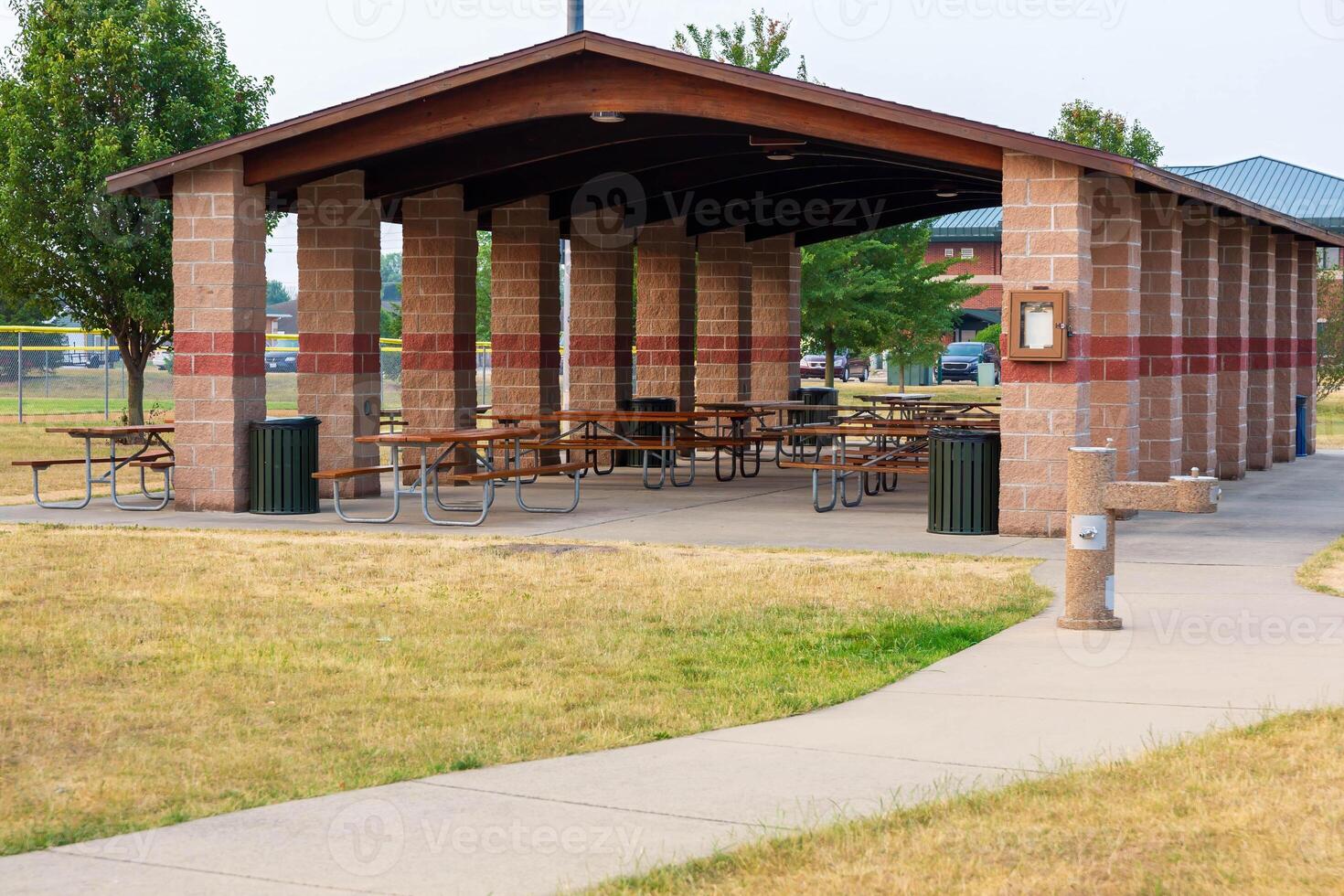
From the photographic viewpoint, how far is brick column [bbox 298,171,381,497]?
16891 mm

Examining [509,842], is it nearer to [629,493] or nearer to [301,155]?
[301,155]

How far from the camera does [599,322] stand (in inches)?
906

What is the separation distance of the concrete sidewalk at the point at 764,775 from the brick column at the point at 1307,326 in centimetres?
1832

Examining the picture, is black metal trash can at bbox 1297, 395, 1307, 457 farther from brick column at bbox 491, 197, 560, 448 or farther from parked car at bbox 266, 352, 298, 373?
parked car at bbox 266, 352, 298, 373

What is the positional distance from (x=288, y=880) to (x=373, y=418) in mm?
12830

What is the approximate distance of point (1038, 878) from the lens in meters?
4.80

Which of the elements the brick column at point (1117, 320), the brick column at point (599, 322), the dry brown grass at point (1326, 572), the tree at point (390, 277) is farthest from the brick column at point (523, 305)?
the tree at point (390, 277)

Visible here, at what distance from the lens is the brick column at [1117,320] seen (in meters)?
15.2

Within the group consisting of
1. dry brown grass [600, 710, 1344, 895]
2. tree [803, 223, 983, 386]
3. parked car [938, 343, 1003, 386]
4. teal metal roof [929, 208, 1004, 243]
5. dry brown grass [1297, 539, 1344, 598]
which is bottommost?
dry brown grass [600, 710, 1344, 895]

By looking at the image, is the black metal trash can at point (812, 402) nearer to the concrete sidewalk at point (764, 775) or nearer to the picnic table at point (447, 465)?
the picnic table at point (447, 465)

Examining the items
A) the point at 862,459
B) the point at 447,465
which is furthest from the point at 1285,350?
the point at 447,465

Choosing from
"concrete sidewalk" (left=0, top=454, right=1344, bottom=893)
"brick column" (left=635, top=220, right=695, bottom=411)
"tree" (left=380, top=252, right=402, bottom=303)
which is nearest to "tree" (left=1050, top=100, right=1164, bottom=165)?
"brick column" (left=635, top=220, right=695, bottom=411)

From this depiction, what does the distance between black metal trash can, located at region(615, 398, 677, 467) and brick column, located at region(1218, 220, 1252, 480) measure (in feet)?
23.4

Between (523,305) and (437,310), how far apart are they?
222 cm
